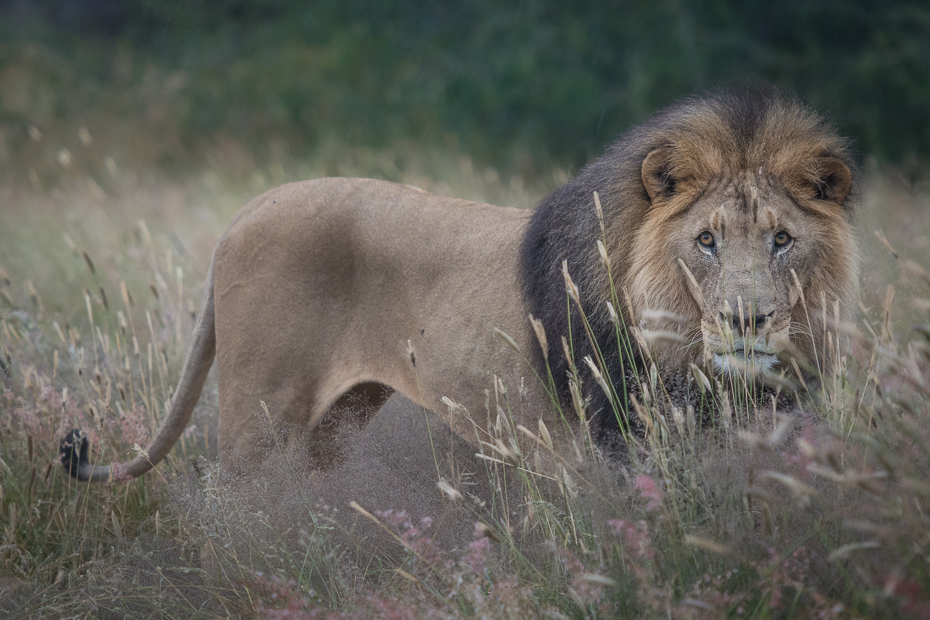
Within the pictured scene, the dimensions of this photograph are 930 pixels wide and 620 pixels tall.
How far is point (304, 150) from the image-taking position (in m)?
14.3

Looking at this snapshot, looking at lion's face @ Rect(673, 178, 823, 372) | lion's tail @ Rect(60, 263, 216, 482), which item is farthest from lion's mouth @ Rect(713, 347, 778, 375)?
lion's tail @ Rect(60, 263, 216, 482)

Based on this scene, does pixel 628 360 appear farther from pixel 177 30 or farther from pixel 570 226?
pixel 177 30

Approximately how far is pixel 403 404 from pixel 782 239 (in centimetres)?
162

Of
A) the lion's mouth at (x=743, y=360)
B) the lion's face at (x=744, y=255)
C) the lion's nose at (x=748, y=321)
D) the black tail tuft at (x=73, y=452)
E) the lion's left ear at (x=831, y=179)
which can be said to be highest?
the lion's left ear at (x=831, y=179)

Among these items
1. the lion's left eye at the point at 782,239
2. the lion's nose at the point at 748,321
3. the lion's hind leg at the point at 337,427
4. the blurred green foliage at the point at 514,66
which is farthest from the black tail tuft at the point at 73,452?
the blurred green foliage at the point at 514,66

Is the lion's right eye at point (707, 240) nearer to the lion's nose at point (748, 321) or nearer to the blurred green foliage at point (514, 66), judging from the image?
the lion's nose at point (748, 321)

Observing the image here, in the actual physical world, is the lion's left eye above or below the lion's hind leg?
above

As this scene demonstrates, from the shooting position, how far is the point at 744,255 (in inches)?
96.5

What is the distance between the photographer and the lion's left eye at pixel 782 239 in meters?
2.52

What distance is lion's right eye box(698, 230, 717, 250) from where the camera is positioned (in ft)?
8.33

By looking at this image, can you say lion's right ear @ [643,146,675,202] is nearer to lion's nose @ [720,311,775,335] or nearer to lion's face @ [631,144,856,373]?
lion's face @ [631,144,856,373]

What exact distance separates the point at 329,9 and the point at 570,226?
15.5m

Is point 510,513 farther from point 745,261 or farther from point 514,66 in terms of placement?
point 514,66

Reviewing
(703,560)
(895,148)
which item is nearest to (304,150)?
(895,148)
